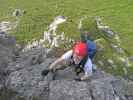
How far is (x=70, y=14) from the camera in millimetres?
74625

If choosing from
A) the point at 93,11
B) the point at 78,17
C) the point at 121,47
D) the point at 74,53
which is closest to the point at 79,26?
the point at 121,47

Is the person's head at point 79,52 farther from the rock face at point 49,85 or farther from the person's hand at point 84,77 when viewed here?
the rock face at point 49,85

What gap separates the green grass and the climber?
103ft

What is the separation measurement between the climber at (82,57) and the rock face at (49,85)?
428mm

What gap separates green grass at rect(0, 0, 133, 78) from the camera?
213ft

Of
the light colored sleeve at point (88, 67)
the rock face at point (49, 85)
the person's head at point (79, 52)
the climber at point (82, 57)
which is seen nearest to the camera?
the rock face at point (49, 85)

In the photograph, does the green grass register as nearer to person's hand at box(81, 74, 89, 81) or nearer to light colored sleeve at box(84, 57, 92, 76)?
light colored sleeve at box(84, 57, 92, 76)

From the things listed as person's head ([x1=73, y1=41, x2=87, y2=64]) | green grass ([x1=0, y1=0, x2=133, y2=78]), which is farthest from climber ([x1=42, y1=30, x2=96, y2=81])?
green grass ([x1=0, y1=0, x2=133, y2=78])

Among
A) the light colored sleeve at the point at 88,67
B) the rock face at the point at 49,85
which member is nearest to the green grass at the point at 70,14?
the rock face at the point at 49,85

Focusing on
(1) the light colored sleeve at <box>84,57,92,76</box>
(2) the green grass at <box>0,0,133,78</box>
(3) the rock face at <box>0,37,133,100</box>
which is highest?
Answer: (2) the green grass at <box>0,0,133,78</box>

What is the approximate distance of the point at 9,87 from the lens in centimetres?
2514

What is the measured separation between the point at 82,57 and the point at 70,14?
48.9 meters

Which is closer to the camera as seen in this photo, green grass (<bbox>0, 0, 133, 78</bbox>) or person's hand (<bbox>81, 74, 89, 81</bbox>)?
person's hand (<bbox>81, 74, 89, 81</bbox>)

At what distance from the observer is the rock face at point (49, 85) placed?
2441 centimetres
